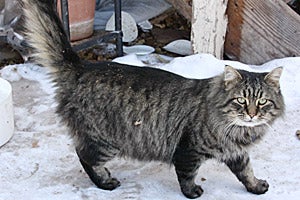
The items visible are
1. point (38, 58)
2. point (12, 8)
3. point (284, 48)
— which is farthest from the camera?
point (12, 8)

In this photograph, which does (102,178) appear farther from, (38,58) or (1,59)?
(1,59)

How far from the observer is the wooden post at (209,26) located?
163 inches

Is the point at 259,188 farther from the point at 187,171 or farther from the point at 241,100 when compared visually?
the point at 241,100

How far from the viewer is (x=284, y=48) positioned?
13.7 feet

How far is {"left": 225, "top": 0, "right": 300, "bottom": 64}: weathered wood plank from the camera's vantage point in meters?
4.10

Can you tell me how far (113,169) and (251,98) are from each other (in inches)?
34.2

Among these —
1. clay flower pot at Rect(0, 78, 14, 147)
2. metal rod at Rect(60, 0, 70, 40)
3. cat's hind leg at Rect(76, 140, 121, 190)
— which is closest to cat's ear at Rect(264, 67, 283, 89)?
cat's hind leg at Rect(76, 140, 121, 190)

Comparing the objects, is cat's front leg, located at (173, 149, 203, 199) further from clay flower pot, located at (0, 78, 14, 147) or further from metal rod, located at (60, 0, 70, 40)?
metal rod, located at (60, 0, 70, 40)

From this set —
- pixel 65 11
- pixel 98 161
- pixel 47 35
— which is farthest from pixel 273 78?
pixel 65 11

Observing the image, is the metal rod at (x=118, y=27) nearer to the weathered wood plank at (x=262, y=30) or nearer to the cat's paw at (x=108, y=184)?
the weathered wood plank at (x=262, y=30)

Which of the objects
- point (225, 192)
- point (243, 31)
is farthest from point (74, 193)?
point (243, 31)

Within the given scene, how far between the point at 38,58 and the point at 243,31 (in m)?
1.77

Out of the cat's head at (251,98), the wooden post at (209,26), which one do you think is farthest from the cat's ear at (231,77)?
the wooden post at (209,26)

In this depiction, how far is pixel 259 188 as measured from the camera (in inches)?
118
